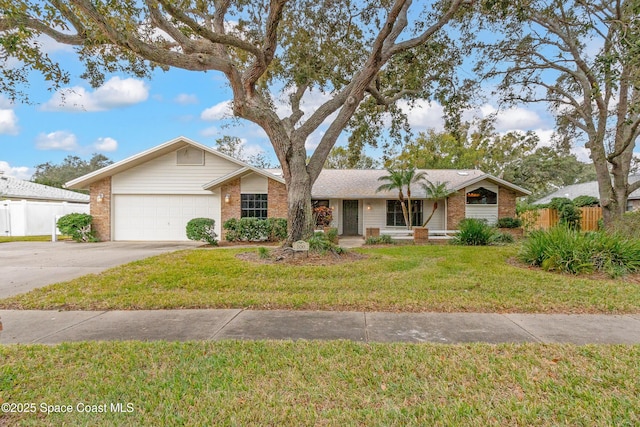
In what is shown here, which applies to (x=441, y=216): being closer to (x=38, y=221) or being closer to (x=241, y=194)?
(x=241, y=194)

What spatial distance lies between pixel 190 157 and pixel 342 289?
12.5 metres

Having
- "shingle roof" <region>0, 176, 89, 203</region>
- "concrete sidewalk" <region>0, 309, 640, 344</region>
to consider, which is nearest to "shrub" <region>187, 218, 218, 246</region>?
"concrete sidewalk" <region>0, 309, 640, 344</region>

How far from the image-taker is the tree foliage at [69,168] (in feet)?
168

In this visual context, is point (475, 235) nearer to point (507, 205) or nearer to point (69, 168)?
point (507, 205)

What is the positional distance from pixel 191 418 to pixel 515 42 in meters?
15.5

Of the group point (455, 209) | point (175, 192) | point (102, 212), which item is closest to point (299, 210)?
point (175, 192)

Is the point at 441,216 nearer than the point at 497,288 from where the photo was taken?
No

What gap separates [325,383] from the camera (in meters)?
2.73

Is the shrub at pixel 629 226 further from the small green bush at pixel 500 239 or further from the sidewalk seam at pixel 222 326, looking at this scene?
the sidewalk seam at pixel 222 326

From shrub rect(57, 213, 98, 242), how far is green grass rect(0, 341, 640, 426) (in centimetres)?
1374

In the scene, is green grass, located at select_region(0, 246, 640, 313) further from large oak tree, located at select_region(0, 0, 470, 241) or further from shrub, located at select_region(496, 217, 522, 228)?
shrub, located at select_region(496, 217, 522, 228)

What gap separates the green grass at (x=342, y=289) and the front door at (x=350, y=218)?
35.6 feet

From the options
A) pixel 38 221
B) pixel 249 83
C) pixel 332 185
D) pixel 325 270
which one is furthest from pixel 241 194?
pixel 38 221

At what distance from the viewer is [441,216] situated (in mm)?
18500
